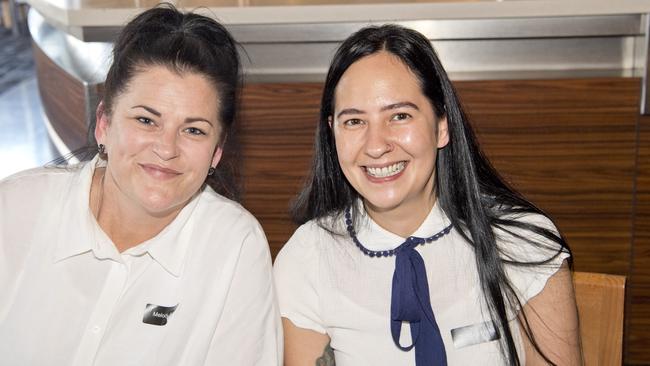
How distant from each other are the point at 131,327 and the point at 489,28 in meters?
1.74

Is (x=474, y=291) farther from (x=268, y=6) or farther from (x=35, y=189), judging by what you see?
(x=268, y=6)

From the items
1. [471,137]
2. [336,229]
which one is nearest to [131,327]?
[336,229]

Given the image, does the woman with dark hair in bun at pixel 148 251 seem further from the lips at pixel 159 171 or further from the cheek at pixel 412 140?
the cheek at pixel 412 140

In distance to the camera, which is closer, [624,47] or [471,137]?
[471,137]

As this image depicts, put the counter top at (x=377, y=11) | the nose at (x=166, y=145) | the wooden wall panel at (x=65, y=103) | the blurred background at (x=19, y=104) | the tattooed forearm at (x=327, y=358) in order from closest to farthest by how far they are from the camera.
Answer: the nose at (x=166, y=145) → the tattooed forearm at (x=327, y=358) → the counter top at (x=377, y=11) → the wooden wall panel at (x=65, y=103) → the blurred background at (x=19, y=104)

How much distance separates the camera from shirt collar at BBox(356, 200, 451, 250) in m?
2.02

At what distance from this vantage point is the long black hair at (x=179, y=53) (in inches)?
77.4

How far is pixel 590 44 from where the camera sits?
3.26 m

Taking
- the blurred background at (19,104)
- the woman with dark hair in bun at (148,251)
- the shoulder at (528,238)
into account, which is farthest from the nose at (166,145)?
the blurred background at (19,104)

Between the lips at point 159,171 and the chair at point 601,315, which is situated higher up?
the lips at point 159,171

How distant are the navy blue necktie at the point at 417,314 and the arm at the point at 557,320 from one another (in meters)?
0.19

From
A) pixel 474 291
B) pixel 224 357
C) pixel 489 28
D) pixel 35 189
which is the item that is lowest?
pixel 224 357

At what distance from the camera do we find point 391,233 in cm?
203

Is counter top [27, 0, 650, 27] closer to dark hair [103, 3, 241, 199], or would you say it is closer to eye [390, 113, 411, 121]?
dark hair [103, 3, 241, 199]
